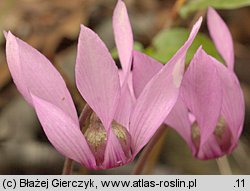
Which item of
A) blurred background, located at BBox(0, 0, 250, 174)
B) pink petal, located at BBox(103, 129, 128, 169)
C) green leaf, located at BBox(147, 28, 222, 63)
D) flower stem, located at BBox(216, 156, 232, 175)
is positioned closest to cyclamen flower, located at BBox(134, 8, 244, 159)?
pink petal, located at BBox(103, 129, 128, 169)

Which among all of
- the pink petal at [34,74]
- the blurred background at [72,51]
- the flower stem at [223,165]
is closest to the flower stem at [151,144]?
the pink petal at [34,74]

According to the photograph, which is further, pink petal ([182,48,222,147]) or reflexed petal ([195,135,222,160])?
reflexed petal ([195,135,222,160])

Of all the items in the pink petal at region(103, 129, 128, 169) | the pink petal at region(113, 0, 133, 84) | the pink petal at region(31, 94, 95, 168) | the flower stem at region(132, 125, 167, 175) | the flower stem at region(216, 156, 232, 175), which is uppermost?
the pink petal at region(113, 0, 133, 84)

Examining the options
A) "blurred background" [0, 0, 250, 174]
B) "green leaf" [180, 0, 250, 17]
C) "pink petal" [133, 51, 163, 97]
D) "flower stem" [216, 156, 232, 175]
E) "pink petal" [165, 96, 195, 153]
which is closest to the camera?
"pink petal" [133, 51, 163, 97]

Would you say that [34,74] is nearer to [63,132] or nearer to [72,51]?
[63,132]

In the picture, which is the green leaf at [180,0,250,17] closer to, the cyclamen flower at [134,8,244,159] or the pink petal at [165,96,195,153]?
the cyclamen flower at [134,8,244,159]

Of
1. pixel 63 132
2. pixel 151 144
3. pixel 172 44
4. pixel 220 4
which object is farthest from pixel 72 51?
pixel 63 132

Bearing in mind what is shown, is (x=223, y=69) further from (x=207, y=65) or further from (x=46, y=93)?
(x=46, y=93)

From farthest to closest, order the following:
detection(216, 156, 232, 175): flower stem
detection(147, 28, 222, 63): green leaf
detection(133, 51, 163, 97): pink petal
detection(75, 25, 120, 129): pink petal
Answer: detection(216, 156, 232, 175): flower stem, detection(147, 28, 222, 63): green leaf, detection(133, 51, 163, 97): pink petal, detection(75, 25, 120, 129): pink petal

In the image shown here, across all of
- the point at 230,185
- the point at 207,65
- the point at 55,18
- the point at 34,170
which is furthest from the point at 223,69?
the point at 55,18
